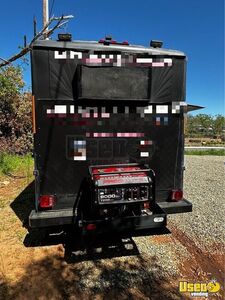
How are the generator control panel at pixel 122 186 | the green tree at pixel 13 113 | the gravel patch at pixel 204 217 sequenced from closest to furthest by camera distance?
the generator control panel at pixel 122 186 < the gravel patch at pixel 204 217 < the green tree at pixel 13 113

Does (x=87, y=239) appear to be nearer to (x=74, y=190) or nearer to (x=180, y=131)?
(x=74, y=190)

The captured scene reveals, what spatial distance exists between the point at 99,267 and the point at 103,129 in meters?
2.22

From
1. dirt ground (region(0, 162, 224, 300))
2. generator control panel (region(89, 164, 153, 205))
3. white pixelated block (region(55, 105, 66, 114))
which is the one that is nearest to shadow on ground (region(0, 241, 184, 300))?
dirt ground (region(0, 162, 224, 300))

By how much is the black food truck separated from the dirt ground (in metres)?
0.62

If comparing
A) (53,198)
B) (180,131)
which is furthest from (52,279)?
(180,131)

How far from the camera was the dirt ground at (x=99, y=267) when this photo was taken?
3.56 metres

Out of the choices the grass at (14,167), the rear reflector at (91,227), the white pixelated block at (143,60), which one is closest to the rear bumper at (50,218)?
the rear reflector at (91,227)

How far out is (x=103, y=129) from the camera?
14.7 ft

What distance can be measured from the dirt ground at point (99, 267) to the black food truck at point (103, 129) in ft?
2.04

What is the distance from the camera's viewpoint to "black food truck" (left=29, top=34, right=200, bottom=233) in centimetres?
412

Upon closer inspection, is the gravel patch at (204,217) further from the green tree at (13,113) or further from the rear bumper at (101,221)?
the green tree at (13,113)

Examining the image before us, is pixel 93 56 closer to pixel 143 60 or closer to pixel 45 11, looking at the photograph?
pixel 143 60

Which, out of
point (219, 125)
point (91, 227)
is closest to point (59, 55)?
point (91, 227)

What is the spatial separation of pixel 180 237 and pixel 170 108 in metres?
2.56
